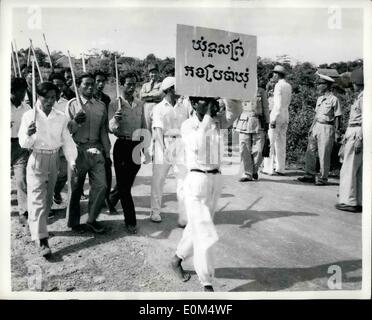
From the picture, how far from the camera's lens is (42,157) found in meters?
5.17

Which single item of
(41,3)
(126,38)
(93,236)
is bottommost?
(93,236)

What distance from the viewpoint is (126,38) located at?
5.60 meters

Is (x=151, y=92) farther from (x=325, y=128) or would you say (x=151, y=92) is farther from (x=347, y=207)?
(x=347, y=207)

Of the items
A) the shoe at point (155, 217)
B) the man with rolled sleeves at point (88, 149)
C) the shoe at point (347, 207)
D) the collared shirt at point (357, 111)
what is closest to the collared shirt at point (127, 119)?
the man with rolled sleeves at point (88, 149)

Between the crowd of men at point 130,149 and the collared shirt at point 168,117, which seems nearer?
the crowd of men at point 130,149

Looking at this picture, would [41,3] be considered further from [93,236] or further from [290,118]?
[290,118]

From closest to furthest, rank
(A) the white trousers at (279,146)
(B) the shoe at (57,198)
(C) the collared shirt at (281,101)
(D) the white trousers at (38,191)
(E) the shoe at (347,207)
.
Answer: (D) the white trousers at (38,191) → (E) the shoe at (347,207) → (B) the shoe at (57,198) → (C) the collared shirt at (281,101) → (A) the white trousers at (279,146)

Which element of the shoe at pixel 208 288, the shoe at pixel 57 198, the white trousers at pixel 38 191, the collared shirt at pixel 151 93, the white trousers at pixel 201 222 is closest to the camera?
the white trousers at pixel 201 222

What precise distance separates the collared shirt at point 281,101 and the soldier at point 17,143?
158 inches

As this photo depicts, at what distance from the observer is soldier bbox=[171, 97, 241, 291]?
4.54 metres

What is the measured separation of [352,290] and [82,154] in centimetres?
341

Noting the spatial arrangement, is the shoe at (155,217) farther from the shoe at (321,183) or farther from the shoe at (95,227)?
the shoe at (321,183)

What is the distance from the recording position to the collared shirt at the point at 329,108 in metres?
7.10
